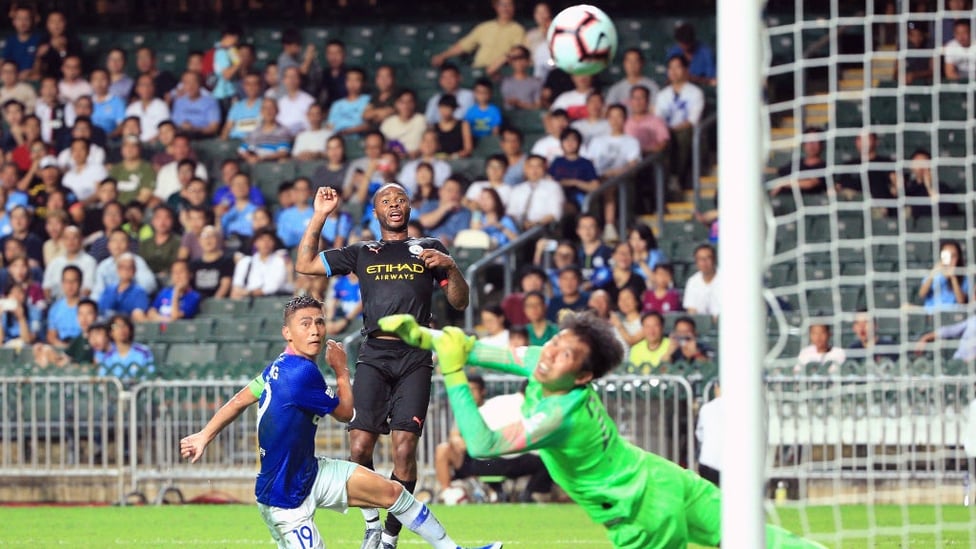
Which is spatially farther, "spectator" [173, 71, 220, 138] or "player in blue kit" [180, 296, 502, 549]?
"spectator" [173, 71, 220, 138]

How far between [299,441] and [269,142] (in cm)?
1095

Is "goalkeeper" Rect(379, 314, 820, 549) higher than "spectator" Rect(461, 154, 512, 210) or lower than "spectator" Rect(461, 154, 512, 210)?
lower

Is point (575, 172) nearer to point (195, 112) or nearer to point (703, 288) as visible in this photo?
point (703, 288)

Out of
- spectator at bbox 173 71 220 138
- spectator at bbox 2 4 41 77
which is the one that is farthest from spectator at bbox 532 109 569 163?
spectator at bbox 2 4 41 77

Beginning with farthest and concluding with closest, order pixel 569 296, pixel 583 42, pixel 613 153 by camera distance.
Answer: pixel 613 153
pixel 569 296
pixel 583 42

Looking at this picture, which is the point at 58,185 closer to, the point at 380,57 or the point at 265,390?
the point at 380,57

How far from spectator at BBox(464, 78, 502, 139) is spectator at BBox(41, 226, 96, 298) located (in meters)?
4.37

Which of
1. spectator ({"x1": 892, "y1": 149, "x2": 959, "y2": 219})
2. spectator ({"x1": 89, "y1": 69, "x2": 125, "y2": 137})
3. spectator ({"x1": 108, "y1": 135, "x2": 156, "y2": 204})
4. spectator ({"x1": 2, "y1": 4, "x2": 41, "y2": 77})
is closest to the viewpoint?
spectator ({"x1": 892, "y1": 149, "x2": 959, "y2": 219})

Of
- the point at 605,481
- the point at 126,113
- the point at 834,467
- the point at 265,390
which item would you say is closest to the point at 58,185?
the point at 126,113

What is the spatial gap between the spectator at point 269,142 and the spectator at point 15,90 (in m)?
2.92

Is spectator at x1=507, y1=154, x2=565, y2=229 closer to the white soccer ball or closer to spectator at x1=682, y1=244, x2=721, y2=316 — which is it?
spectator at x1=682, y1=244, x2=721, y2=316

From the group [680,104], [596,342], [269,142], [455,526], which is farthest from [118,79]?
[596,342]

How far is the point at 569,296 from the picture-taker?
14.3 m

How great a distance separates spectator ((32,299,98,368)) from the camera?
14.8 meters
